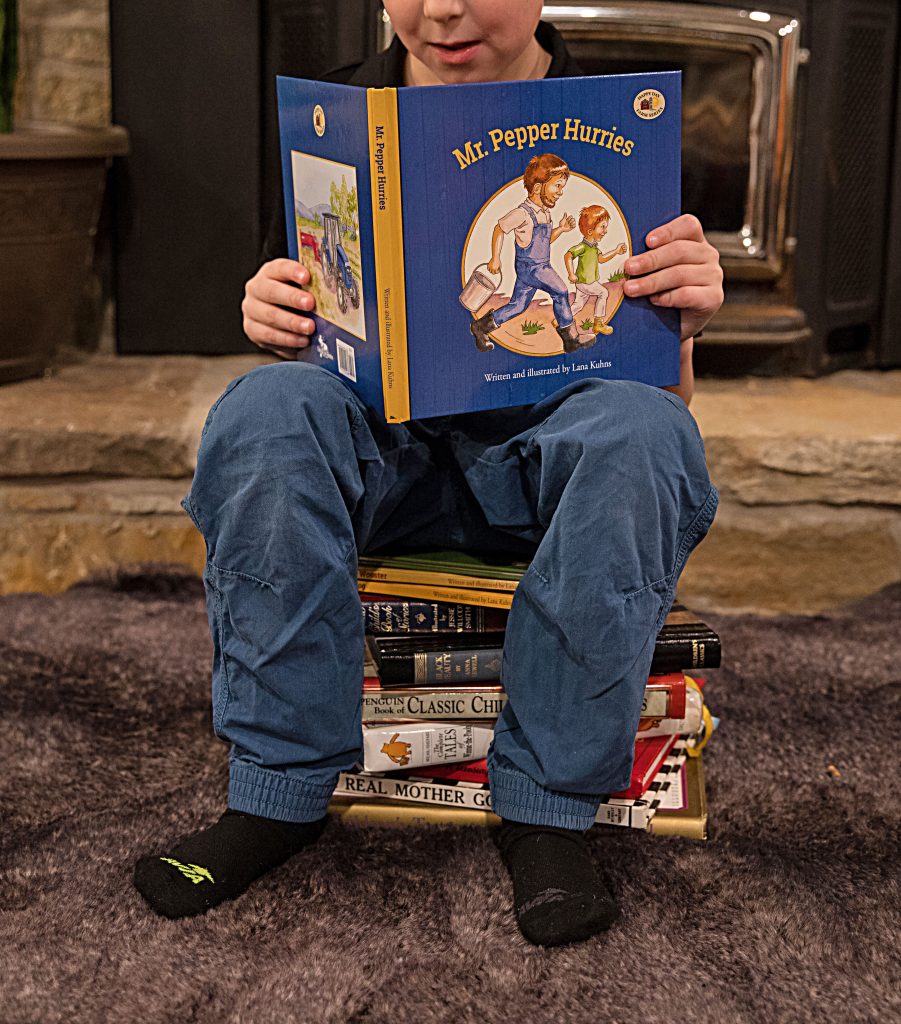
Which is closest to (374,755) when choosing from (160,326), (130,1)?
(160,326)

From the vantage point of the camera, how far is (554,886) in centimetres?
93

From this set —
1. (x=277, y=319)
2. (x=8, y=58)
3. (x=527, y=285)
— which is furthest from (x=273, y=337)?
(x=8, y=58)

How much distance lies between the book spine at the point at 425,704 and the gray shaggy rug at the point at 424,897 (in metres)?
0.10

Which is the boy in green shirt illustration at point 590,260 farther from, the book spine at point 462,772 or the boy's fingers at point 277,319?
the book spine at point 462,772

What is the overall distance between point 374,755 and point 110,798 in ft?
0.80

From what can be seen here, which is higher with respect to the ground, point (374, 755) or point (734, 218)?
point (734, 218)

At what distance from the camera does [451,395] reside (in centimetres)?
95

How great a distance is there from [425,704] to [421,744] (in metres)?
0.03

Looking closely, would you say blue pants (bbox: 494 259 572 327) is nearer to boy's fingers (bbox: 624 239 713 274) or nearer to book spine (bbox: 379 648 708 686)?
boy's fingers (bbox: 624 239 713 274)

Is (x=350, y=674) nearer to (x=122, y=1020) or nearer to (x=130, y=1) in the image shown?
(x=122, y=1020)

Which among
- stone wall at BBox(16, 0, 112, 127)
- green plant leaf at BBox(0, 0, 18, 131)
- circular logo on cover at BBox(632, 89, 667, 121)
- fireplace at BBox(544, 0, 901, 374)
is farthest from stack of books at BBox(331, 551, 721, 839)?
stone wall at BBox(16, 0, 112, 127)

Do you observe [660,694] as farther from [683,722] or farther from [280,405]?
[280,405]

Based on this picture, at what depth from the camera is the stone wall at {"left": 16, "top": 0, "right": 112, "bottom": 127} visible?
1.83m

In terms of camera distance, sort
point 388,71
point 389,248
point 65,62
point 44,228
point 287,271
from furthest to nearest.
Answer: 1. point 65,62
2. point 44,228
3. point 388,71
4. point 287,271
5. point 389,248
